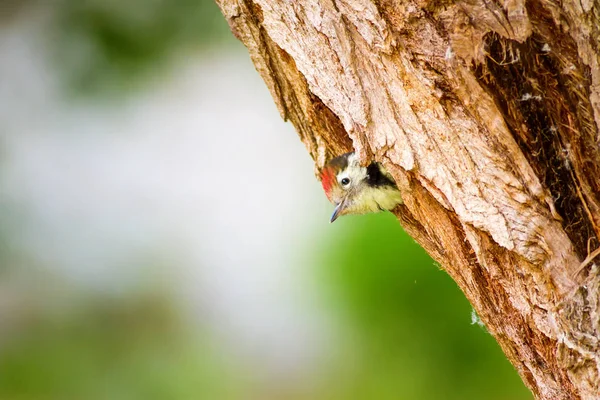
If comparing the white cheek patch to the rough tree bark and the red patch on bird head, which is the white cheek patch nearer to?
the red patch on bird head

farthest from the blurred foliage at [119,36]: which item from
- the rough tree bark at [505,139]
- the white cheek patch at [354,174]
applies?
the rough tree bark at [505,139]

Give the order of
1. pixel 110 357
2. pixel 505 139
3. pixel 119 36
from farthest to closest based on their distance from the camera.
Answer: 1. pixel 110 357
2. pixel 119 36
3. pixel 505 139

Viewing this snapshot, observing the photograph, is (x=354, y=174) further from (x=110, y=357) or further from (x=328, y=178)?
(x=110, y=357)

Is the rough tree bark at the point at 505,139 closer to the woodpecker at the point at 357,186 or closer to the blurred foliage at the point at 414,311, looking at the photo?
the woodpecker at the point at 357,186

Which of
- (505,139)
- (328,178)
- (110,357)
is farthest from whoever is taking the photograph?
(110,357)

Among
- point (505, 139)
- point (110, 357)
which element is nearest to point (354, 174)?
point (505, 139)

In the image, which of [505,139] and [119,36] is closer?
[505,139]

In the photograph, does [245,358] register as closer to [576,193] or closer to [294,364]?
[294,364]
